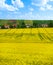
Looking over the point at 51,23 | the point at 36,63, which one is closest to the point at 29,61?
the point at 36,63

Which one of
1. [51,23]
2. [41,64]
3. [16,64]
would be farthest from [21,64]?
[51,23]

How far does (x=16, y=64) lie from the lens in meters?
19.0

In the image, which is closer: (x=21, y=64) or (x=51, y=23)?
(x=21, y=64)

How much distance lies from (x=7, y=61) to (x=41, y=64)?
3932 millimetres

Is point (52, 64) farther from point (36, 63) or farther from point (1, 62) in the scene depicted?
point (1, 62)

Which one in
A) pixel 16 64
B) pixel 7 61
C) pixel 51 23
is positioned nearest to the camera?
pixel 16 64

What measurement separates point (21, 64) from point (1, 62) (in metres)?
2.37

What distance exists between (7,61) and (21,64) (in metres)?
2.16

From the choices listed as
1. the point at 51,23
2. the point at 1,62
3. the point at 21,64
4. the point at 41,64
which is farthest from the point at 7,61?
the point at 51,23

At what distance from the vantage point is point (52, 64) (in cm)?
1900

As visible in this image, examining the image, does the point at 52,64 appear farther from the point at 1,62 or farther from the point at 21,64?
the point at 1,62

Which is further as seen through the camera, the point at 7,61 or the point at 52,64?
the point at 7,61

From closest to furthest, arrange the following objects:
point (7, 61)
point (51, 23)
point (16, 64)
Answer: point (16, 64)
point (7, 61)
point (51, 23)

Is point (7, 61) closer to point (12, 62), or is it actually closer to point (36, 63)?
point (12, 62)
